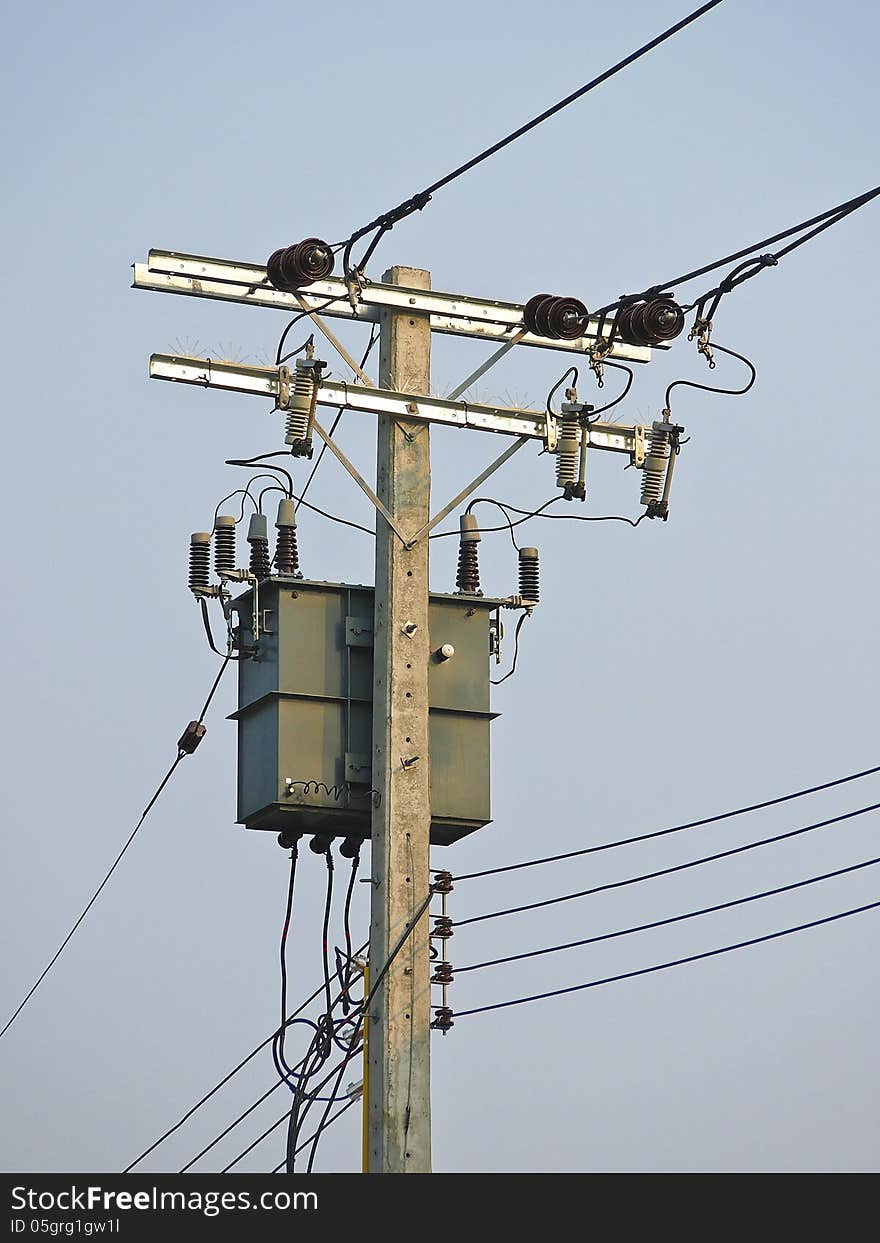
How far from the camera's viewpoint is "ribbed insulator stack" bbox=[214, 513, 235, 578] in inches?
→ 834

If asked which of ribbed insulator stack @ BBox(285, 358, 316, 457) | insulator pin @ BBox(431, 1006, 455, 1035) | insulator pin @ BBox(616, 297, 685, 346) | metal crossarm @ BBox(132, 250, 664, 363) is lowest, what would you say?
insulator pin @ BBox(431, 1006, 455, 1035)

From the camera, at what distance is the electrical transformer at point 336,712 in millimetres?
20547

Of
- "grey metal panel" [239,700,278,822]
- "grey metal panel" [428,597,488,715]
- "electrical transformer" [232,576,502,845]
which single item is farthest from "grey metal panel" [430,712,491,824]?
"grey metal panel" [239,700,278,822]

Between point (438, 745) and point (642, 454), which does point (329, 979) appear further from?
point (642, 454)

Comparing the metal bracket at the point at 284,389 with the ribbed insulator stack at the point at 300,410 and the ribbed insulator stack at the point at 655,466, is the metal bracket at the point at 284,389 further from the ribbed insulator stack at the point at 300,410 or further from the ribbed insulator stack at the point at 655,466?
the ribbed insulator stack at the point at 655,466

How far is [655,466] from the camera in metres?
20.9

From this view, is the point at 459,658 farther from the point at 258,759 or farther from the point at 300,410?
the point at 300,410

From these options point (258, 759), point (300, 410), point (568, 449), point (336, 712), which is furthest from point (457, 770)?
point (300, 410)

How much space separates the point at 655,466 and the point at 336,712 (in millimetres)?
2517

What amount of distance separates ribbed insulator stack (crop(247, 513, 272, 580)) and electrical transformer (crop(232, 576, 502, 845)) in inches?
6.3

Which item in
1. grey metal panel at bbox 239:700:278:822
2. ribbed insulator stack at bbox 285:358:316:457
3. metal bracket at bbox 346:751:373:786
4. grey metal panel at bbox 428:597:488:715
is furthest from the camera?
grey metal panel at bbox 428:597:488:715

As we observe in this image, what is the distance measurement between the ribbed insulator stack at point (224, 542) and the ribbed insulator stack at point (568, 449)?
211 cm

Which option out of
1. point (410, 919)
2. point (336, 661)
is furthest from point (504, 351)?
point (410, 919)

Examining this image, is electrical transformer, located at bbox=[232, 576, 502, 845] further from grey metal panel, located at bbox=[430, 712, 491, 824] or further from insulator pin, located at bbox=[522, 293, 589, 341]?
insulator pin, located at bbox=[522, 293, 589, 341]
